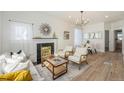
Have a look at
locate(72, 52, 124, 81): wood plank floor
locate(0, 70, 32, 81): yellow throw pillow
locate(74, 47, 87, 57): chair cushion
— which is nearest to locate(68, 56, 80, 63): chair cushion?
locate(74, 47, 87, 57): chair cushion

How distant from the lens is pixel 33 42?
9.05ft

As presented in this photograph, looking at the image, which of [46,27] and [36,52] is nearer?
[46,27]

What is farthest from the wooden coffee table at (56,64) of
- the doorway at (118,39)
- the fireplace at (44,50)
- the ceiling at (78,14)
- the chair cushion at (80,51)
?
the doorway at (118,39)

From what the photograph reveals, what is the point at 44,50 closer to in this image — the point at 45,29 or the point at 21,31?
the point at 45,29

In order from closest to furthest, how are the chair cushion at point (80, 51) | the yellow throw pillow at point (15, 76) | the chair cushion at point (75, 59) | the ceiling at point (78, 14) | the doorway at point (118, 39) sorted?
the yellow throw pillow at point (15, 76) < the ceiling at point (78, 14) < the chair cushion at point (75, 59) < the chair cushion at point (80, 51) < the doorway at point (118, 39)

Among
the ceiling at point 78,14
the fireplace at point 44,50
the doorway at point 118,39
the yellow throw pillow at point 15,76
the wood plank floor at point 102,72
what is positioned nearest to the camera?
the yellow throw pillow at point 15,76

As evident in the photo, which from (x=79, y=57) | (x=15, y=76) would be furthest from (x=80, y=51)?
(x=15, y=76)

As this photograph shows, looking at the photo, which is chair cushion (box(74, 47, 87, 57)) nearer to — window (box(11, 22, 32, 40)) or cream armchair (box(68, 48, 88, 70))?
cream armchair (box(68, 48, 88, 70))

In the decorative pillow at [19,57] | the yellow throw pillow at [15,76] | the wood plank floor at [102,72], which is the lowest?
the wood plank floor at [102,72]

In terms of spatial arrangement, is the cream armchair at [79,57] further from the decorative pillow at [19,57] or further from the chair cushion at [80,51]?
the decorative pillow at [19,57]
